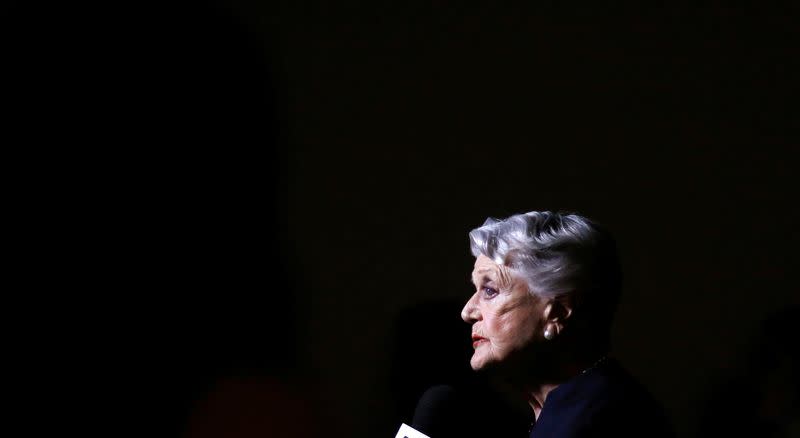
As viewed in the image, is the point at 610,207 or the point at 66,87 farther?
the point at 610,207

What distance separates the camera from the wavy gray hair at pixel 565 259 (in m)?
1.80

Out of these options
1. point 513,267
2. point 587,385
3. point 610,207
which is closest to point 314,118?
point 610,207

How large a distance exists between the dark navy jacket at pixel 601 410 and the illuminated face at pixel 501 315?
0.14 meters

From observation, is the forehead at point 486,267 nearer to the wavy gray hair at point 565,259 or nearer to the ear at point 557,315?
the wavy gray hair at point 565,259

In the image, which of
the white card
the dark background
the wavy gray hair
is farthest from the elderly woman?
the dark background

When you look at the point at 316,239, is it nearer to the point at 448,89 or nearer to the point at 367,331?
the point at 367,331

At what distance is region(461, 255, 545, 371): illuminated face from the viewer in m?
1.83

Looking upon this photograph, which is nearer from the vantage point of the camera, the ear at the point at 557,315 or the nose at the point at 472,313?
the ear at the point at 557,315

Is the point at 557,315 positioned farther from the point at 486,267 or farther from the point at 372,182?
the point at 372,182

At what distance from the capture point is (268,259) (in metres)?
3.01

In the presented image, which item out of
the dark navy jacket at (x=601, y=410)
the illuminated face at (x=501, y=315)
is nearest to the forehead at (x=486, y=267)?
the illuminated face at (x=501, y=315)

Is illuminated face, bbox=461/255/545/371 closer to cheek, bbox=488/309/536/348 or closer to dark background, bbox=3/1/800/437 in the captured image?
cheek, bbox=488/309/536/348

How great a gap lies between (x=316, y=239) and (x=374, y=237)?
0.71 feet

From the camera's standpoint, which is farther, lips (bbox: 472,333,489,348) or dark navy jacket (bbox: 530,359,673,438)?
lips (bbox: 472,333,489,348)
